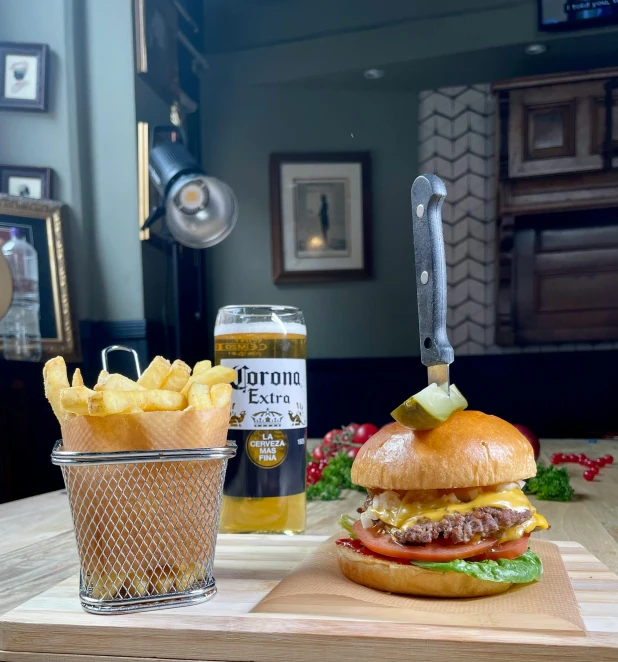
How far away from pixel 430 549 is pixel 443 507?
0.08 meters

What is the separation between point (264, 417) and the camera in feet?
4.41

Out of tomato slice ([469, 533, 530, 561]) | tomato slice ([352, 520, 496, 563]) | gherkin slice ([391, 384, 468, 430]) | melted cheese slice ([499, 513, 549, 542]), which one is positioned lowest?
tomato slice ([469, 533, 530, 561])

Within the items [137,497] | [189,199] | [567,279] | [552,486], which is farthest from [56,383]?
[567,279]

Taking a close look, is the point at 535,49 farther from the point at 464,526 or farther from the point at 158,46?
the point at 464,526

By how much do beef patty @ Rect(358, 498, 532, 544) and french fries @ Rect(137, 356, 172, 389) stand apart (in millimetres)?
435

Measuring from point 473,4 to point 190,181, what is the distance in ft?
8.86

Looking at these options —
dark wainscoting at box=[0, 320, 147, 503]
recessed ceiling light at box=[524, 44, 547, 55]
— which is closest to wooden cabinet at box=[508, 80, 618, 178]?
recessed ceiling light at box=[524, 44, 547, 55]

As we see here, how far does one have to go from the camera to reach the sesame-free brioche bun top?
1.04m

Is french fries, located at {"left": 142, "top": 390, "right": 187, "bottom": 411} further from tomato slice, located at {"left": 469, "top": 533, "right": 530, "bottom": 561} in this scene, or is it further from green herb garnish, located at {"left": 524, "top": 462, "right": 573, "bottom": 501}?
green herb garnish, located at {"left": 524, "top": 462, "right": 573, "bottom": 501}

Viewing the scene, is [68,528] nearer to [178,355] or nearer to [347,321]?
[178,355]

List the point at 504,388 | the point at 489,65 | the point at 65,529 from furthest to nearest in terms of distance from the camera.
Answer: the point at 504,388
the point at 489,65
the point at 65,529

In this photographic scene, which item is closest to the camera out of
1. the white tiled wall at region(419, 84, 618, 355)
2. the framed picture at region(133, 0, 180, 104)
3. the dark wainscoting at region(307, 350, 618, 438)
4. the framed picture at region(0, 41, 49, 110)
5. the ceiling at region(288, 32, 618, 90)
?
the framed picture at region(0, 41, 49, 110)

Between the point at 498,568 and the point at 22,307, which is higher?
the point at 22,307

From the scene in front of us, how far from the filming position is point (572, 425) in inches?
201
